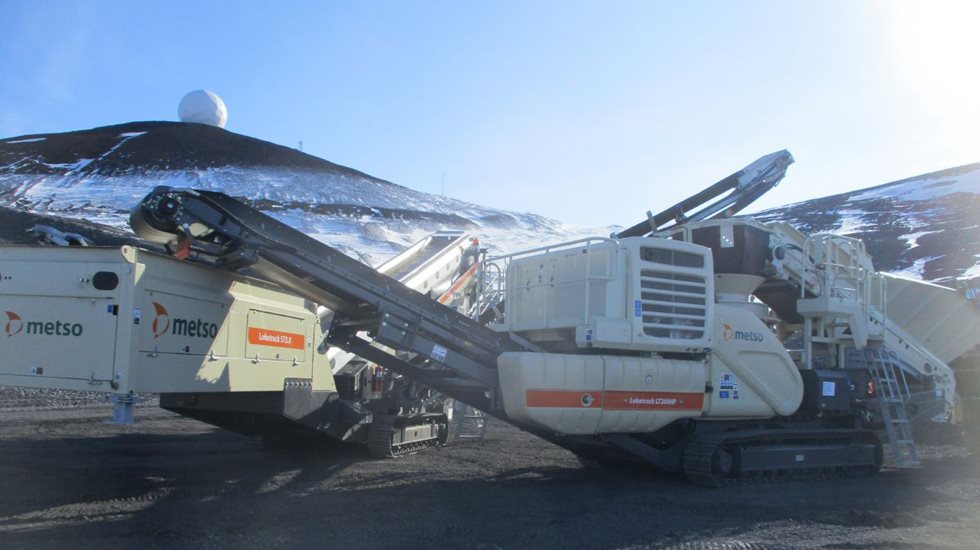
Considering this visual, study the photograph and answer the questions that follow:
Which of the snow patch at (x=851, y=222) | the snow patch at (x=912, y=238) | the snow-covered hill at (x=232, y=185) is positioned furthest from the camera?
the snow-covered hill at (x=232, y=185)

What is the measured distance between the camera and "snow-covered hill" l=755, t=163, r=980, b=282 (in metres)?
33.2

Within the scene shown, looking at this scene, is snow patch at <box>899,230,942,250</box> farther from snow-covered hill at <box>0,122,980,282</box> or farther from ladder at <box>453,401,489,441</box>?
ladder at <box>453,401,489,441</box>

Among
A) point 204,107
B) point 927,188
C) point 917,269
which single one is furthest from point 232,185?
point 927,188

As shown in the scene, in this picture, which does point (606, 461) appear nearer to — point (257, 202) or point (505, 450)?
point (505, 450)

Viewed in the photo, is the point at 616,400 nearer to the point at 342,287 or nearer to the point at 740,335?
the point at 740,335

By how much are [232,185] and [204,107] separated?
22.9 feet

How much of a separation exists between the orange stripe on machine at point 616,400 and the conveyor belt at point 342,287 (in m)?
1.02

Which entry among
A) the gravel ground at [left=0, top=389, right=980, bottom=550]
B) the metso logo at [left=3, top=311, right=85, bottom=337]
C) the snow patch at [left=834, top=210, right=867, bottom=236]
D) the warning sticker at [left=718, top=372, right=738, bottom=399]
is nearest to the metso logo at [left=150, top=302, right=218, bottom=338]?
the metso logo at [left=3, top=311, right=85, bottom=337]

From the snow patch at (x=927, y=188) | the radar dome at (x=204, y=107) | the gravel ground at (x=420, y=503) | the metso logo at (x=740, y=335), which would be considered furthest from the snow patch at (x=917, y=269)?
the radar dome at (x=204, y=107)

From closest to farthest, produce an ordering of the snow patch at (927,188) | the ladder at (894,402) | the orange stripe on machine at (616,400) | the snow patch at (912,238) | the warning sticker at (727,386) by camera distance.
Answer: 1. the orange stripe on machine at (616,400)
2. the warning sticker at (727,386)
3. the ladder at (894,402)
4. the snow patch at (912,238)
5. the snow patch at (927,188)

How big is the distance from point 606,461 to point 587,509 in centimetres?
299

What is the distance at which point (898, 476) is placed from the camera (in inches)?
434

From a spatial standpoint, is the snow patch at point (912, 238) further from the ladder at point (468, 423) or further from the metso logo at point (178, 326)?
the metso logo at point (178, 326)

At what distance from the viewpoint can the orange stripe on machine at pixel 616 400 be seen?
8438 mm
